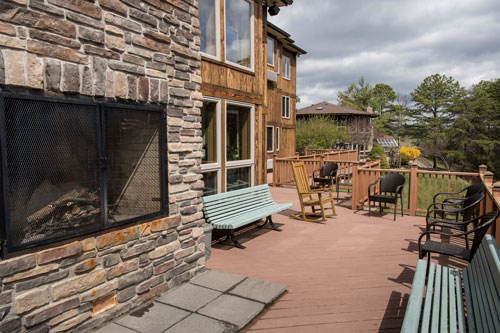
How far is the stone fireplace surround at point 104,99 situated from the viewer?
2.22 metres

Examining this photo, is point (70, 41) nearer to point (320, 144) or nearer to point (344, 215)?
point (344, 215)

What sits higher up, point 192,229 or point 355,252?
point 192,229

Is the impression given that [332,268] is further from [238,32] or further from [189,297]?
[238,32]

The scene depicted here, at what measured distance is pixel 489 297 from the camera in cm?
192

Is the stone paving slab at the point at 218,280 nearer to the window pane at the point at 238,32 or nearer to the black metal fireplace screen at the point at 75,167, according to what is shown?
the black metal fireplace screen at the point at 75,167

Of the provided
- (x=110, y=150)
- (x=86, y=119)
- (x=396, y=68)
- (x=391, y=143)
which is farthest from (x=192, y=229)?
(x=396, y=68)

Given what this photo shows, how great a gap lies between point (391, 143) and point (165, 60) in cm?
4169

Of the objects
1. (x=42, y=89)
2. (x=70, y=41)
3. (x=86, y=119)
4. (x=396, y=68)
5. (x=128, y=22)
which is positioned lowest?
(x=86, y=119)

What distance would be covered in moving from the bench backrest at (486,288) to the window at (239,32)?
194 inches

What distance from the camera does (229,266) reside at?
4.33 meters

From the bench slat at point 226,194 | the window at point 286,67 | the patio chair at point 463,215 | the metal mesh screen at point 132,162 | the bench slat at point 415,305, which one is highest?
the window at point 286,67

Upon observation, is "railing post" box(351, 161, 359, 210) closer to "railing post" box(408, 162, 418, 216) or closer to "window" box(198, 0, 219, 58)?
"railing post" box(408, 162, 418, 216)

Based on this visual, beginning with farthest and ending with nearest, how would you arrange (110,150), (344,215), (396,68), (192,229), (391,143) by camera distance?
(396,68), (391,143), (344,215), (192,229), (110,150)

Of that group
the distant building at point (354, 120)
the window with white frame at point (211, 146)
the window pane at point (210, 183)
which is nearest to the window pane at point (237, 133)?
the window with white frame at point (211, 146)
